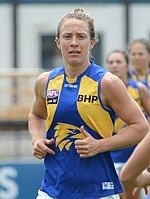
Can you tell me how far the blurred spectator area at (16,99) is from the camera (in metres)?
17.3

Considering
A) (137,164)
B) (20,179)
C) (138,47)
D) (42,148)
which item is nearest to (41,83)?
(42,148)

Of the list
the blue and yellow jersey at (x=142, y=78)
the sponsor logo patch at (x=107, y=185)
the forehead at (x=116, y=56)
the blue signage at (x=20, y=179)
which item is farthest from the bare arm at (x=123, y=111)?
the blue signage at (x=20, y=179)

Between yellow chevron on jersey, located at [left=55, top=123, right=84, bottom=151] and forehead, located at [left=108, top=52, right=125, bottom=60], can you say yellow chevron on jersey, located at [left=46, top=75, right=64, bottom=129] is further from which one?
forehead, located at [left=108, top=52, right=125, bottom=60]

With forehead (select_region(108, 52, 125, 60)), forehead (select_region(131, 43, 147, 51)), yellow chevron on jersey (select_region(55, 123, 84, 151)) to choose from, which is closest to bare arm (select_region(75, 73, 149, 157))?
yellow chevron on jersey (select_region(55, 123, 84, 151))

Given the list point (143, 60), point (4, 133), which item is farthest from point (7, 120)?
point (143, 60)

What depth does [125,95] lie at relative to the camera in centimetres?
579

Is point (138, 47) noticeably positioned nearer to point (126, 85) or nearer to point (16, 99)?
point (126, 85)

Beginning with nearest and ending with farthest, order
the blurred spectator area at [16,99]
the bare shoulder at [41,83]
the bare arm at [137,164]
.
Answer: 1. the bare arm at [137,164]
2. the bare shoulder at [41,83]
3. the blurred spectator area at [16,99]

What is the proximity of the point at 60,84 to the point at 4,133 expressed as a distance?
11110 mm

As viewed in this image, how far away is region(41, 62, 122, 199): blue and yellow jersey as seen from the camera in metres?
5.72

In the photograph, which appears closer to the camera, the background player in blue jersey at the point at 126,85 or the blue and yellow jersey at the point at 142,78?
the background player in blue jersey at the point at 126,85

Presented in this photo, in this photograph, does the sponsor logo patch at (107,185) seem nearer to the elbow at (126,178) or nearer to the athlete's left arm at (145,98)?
the elbow at (126,178)

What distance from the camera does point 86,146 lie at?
5625mm

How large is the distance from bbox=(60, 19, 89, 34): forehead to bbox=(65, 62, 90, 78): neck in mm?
Answer: 203
